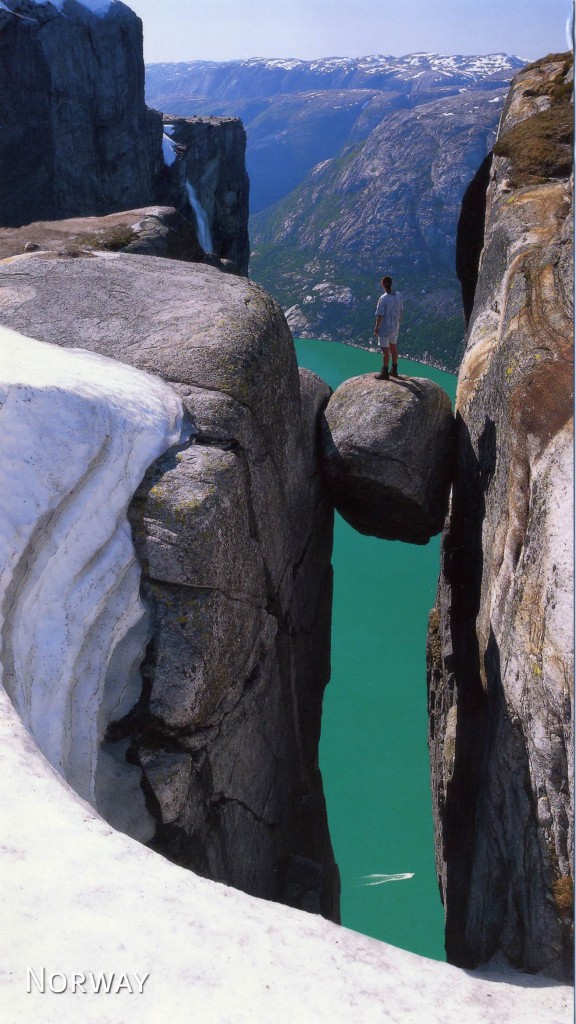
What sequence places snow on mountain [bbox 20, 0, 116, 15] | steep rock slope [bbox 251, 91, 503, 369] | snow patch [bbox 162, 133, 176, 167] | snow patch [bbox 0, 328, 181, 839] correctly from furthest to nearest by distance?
steep rock slope [bbox 251, 91, 503, 369] → snow patch [bbox 162, 133, 176, 167] → snow on mountain [bbox 20, 0, 116, 15] → snow patch [bbox 0, 328, 181, 839]

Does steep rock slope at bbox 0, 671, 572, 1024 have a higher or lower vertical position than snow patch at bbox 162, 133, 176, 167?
lower

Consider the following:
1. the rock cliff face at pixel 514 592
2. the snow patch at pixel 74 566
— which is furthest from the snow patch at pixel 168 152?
the snow patch at pixel 74 566

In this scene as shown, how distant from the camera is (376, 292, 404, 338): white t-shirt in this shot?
11.6m

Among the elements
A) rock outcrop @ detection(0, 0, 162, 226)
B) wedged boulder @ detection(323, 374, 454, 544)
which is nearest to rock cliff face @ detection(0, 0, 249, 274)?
rock outcrop @ detection(0, 0, 162, 226)

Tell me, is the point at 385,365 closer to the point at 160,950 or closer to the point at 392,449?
the point at 392,449

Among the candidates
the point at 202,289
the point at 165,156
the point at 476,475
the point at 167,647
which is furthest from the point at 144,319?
the point at 165,156

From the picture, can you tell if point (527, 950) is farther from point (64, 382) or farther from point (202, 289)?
point (202, 289)

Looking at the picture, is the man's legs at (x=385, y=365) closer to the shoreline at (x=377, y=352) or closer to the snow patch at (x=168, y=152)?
the snow patch at (x=168, y=152)

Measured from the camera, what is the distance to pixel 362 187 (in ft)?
472

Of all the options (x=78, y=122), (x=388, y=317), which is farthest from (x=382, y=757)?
(x=78, y=122)

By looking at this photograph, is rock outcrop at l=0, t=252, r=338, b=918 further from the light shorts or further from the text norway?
the text norway

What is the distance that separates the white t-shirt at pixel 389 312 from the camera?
1158 centimetres

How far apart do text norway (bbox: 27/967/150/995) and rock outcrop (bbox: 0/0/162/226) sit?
3733 cm

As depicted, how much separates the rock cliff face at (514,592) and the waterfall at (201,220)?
30.6m
